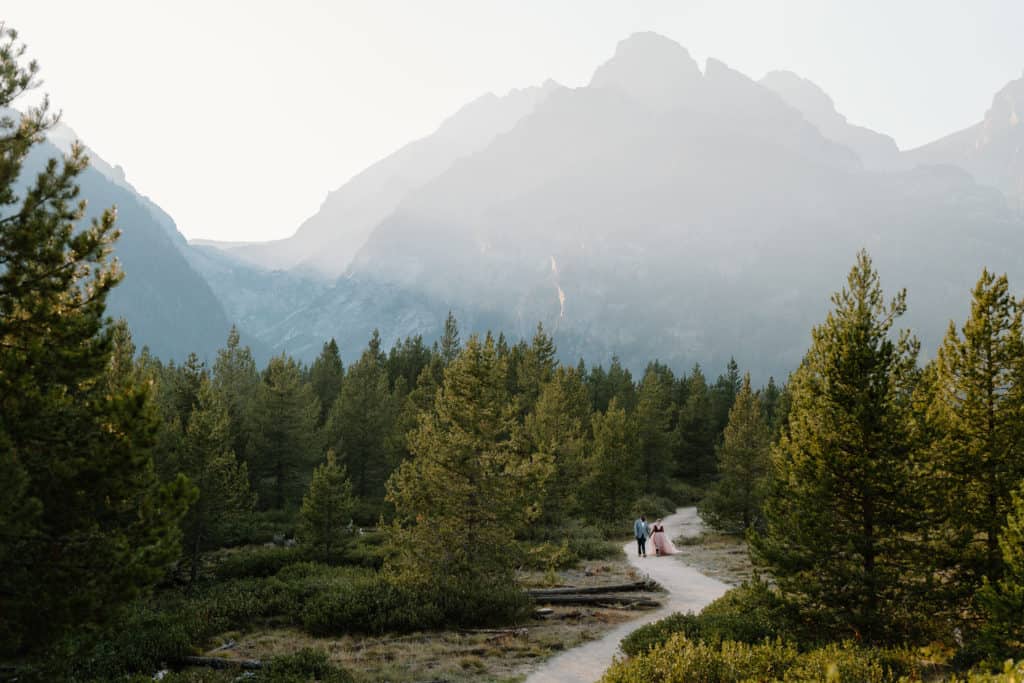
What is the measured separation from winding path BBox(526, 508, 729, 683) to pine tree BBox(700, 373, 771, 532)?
2.68 m

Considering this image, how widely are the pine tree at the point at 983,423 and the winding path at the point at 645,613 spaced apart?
323 inches

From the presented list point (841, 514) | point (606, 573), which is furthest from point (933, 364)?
point (606, 573)

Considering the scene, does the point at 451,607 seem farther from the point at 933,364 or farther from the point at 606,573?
the point at 933,364

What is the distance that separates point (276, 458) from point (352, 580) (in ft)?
74.2

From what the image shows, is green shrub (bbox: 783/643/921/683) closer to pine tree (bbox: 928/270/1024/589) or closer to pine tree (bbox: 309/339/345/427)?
pine tree (bbox: 928/270/1024/589)

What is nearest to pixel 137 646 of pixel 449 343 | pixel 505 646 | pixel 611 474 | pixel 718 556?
pixel 505 646

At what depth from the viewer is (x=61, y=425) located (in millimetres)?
8508

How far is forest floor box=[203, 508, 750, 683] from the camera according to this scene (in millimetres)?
12133

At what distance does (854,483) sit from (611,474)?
24.9m

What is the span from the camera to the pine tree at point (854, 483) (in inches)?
427

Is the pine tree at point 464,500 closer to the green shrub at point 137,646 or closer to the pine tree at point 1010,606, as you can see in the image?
the green shrub at point 137,646

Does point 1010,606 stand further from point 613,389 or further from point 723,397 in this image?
point 723,397

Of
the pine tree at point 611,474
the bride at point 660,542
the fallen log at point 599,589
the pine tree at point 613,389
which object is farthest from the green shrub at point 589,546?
the pine tree at point 613,389

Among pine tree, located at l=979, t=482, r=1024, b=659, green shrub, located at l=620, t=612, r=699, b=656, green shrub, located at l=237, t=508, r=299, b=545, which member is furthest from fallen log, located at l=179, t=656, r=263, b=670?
green shrub, located at l=237, t=508, r=299, b=545
